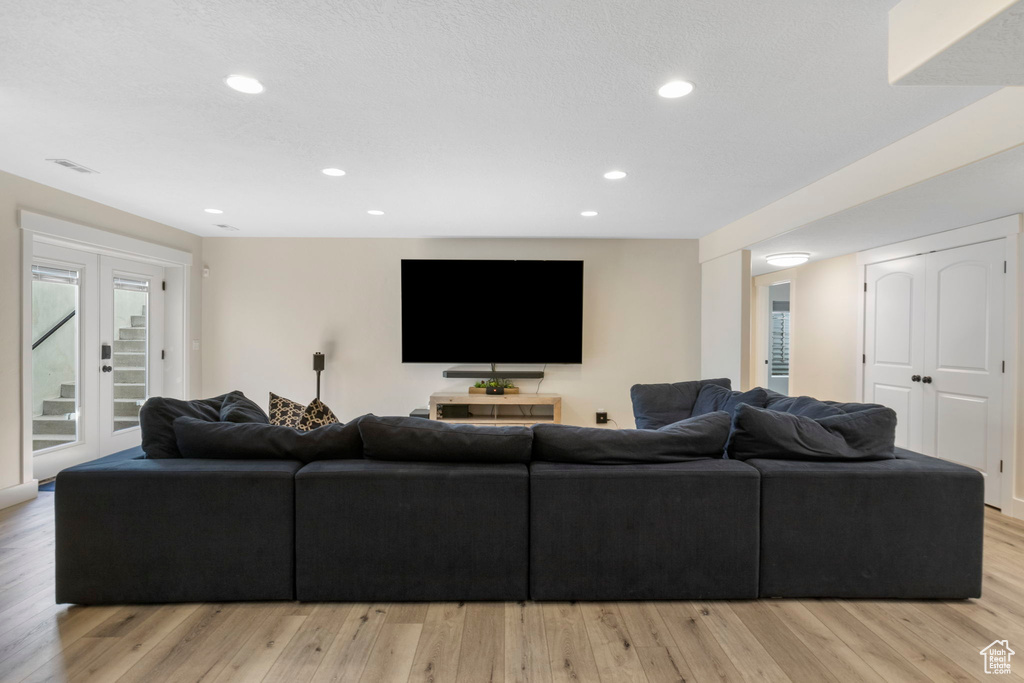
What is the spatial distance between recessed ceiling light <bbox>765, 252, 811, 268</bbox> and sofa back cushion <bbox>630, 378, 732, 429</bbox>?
1.64 meters

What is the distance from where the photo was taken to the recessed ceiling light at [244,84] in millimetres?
2213

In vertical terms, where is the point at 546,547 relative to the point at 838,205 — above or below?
below

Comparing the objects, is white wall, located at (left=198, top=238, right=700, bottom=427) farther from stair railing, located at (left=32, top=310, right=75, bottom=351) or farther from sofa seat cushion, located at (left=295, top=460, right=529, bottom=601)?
sofa seat cushion, located at (left=295, top=460, right=529, bottom=601)

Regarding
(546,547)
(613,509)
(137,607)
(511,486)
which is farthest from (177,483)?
(613,509)

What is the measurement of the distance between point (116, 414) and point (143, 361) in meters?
0.58

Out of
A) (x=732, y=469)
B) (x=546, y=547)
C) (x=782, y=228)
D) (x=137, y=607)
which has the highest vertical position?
(x=782, y=228)

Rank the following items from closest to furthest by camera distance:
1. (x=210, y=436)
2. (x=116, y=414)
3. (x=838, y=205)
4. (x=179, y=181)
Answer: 1. (x=210, y=436)
2. (x=838, y=205)
3. (x=179, y=181)
4. (x=116, y=414)

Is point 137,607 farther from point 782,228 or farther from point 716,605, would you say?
point 782,228

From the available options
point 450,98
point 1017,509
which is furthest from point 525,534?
point 1017,509

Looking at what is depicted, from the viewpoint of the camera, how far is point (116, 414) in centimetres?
478

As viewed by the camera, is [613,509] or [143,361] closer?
[613,509]

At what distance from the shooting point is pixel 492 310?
18.4 ft

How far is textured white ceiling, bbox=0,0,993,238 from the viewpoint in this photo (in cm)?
182

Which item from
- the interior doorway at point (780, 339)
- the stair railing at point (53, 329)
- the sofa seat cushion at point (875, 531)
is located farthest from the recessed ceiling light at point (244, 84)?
the interior doorway at point (780, 339)
